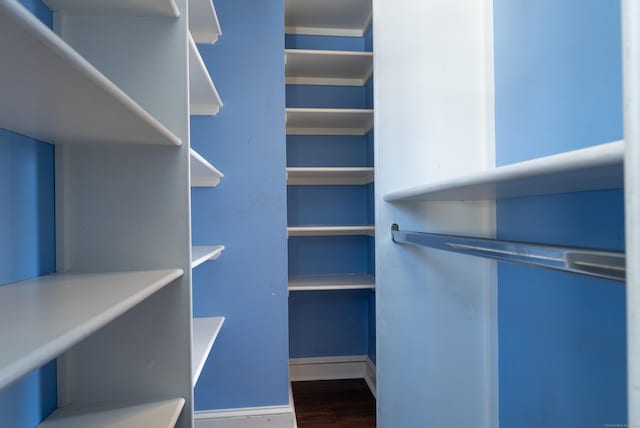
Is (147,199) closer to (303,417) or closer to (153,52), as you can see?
(153,52)

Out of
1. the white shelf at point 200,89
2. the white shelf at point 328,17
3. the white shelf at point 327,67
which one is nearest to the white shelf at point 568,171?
the white shelf at point 200,89

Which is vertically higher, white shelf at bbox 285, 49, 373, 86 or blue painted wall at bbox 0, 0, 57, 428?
white shelf at bbox 285, 49, 373, 86

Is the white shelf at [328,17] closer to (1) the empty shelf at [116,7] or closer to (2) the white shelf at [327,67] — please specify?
(2) the white shelf at [327,67]

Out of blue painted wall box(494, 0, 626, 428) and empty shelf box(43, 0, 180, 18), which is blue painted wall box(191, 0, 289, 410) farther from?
blue painted wall box(494, 0, 626, 428)

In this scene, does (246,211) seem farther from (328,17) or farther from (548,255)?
(328,17)

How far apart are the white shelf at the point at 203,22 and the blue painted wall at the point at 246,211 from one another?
0.39ft

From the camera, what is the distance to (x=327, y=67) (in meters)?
2.26

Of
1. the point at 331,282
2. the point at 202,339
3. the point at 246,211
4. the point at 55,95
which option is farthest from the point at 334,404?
the point at 55,95

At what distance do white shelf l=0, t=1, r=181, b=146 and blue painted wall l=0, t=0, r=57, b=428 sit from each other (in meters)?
0.06

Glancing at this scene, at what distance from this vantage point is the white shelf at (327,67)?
6.86 ft

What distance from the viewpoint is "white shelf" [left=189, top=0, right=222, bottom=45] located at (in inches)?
51.6

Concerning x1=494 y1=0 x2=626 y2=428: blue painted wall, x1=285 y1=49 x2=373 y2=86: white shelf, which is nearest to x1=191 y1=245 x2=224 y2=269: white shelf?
x1=494 y1=0 x2=626 y2=428: blue painted wall

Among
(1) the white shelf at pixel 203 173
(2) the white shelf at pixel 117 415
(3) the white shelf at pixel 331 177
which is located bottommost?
(2) the white shelf at pixel 117 415

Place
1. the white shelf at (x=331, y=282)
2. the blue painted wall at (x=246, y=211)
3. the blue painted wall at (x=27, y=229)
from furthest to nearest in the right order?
1. the white shelf at (x=331, y=282)
2. the blue painted wall at (x=246, y=211)
3. the blue painted wall at (x=27, y=229)
